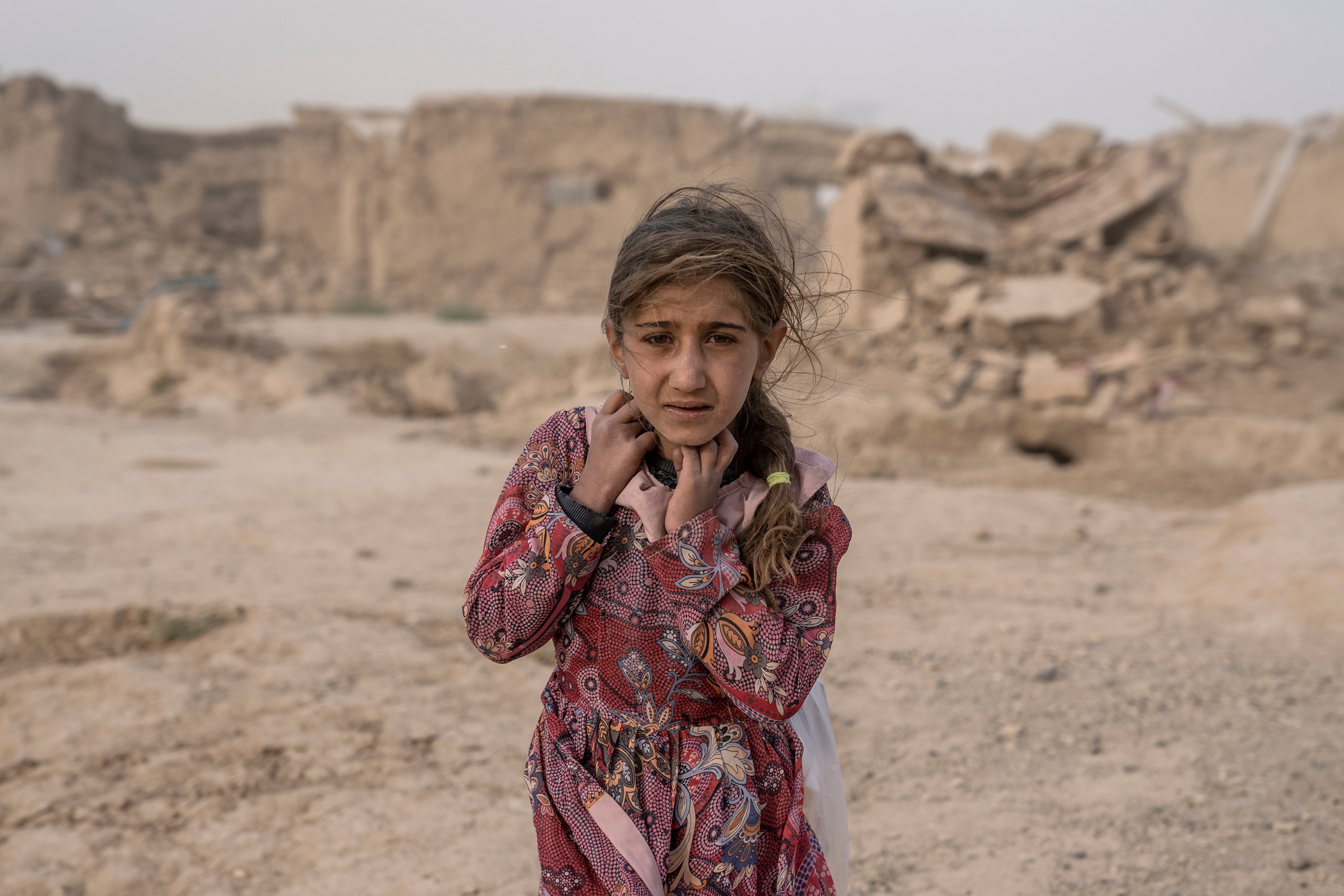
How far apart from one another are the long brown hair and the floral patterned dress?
37 mm

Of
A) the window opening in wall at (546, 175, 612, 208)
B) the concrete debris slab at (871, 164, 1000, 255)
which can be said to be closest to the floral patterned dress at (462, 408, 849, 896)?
the concrete debris slab at (871, 164, 1000, 255)

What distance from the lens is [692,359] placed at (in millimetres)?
1046

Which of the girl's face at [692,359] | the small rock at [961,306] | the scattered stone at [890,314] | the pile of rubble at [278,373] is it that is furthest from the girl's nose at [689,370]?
the small rock at [961,306]

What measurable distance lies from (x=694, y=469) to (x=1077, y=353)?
7144 millimetres

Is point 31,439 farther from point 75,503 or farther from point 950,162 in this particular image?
point 950,162

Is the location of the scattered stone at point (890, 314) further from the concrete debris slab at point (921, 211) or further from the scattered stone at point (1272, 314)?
the scattered stone at point (1272, 314)

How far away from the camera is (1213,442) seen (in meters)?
6.30

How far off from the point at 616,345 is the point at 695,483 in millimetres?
243

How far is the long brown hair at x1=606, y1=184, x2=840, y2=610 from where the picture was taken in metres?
1.07

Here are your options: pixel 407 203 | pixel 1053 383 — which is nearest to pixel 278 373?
pixel 407 203

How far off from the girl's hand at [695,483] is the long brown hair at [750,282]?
8 cm

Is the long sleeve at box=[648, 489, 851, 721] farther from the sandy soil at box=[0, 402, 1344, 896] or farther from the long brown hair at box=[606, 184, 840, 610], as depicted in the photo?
the sandy soil at box=[0, 402, 1344, 896]

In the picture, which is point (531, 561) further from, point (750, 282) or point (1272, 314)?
point (1272, 314)

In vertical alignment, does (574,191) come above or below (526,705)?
above
